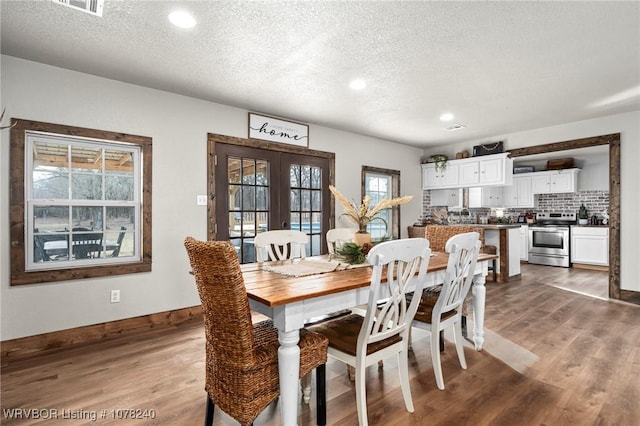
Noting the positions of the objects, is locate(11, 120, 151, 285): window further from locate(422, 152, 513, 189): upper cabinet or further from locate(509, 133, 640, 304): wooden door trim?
locate(509, 133, 640, 304): wooden door trim

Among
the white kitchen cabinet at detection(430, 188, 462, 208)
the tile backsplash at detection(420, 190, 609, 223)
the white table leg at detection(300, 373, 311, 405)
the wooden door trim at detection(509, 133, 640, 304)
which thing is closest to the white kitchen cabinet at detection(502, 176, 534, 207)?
the tile backsplash at detection(420, 190, 609, 223)

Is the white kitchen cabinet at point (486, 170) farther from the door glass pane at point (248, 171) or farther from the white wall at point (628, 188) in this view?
the door glass pane at point (248, 171)

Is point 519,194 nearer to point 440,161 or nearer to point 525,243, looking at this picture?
point 525,243

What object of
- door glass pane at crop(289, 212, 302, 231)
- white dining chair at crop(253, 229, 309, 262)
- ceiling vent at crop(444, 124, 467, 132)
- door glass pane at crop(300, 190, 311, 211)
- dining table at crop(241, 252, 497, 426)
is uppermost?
ceiling vent at crop(444, 124, 467, 132)

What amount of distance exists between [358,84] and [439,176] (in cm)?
363

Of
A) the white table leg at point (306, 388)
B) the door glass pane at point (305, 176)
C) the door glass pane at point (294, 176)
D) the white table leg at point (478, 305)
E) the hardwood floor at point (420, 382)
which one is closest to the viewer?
the hardwood floor at point (420, 382)

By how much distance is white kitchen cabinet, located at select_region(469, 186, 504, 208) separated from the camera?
7.46m

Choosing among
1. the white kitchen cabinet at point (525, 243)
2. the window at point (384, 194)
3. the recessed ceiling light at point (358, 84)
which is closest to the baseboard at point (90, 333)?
the recessed ceiling light at point (358, 84)

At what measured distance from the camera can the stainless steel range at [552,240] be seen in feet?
22.6

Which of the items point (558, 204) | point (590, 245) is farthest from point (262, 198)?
point (558, 204)

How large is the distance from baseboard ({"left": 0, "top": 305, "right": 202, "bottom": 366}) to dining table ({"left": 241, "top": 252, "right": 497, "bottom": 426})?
5.90 ft

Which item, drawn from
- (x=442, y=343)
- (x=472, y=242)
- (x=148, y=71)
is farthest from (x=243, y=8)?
(x=442, y=343)

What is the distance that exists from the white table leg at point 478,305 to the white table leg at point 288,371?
5.83 ft

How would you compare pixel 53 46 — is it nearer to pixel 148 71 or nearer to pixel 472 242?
pixel 148 71
